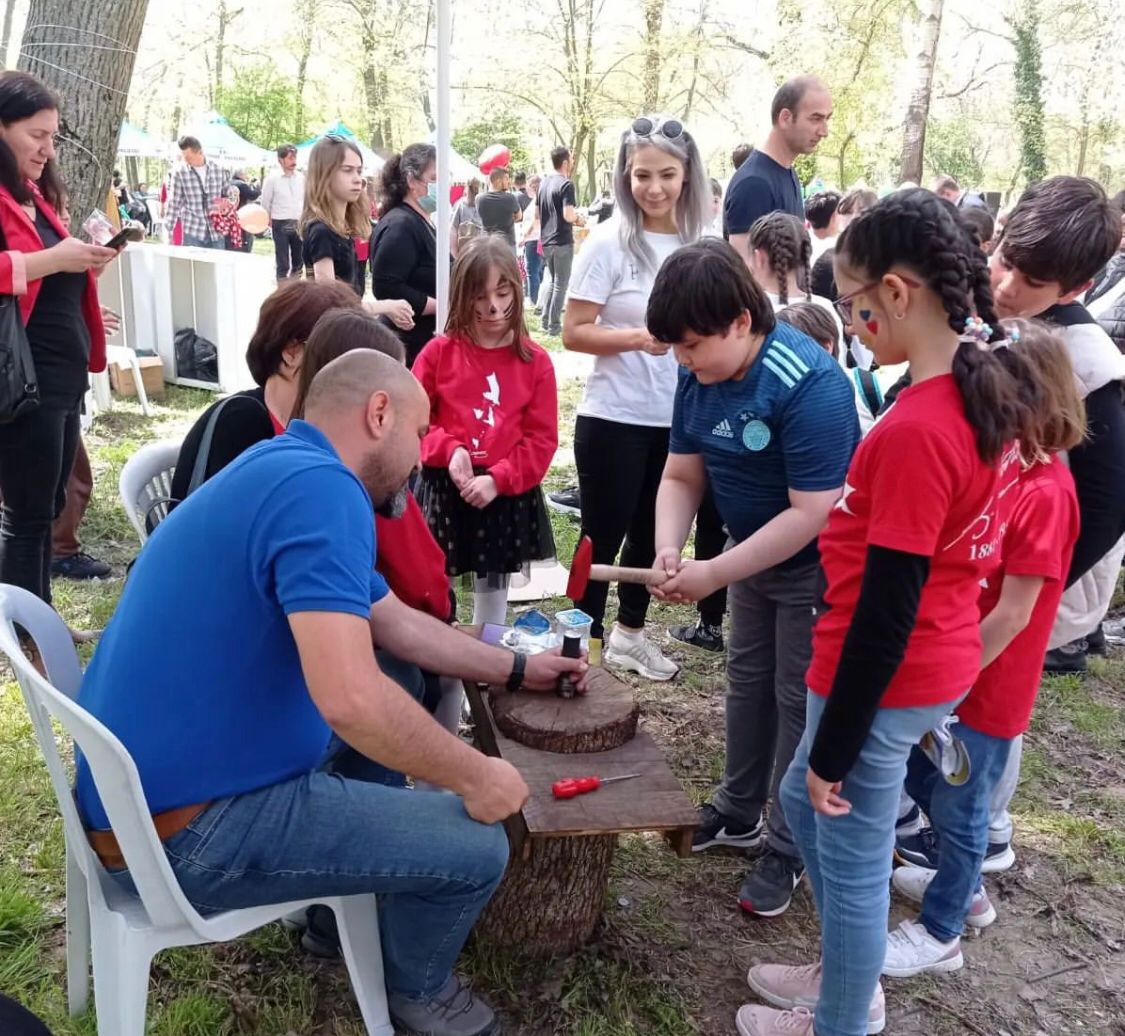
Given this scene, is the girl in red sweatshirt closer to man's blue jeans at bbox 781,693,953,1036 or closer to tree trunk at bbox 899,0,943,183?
man's blue jeans at bbox 781,693,953,1036

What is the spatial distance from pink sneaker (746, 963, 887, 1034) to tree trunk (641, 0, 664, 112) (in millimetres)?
23784

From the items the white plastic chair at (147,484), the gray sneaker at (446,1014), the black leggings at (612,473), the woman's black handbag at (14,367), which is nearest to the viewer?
the gray sneaker at (446,1014)

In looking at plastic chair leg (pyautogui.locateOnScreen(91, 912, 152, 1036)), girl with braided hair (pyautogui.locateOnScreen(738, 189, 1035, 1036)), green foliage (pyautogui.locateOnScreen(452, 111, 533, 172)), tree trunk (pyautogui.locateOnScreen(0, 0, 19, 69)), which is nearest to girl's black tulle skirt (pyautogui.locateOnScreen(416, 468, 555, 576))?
girl with braided hair (pyautogui.locateOnScreen(738, 189, 1035, 1036))

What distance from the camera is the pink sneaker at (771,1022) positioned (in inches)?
80.4

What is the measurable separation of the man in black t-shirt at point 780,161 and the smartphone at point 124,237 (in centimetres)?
224

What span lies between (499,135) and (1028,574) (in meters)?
31.9

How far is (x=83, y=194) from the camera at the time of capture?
4.34m

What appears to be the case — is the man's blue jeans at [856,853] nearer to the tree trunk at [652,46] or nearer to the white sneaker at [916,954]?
→ the white sneaker at [916,954]

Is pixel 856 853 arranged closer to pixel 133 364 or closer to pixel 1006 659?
pixel 1006 659

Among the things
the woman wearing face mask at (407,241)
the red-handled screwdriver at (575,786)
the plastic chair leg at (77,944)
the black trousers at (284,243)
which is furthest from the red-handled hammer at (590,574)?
the black trousers at (284,243)

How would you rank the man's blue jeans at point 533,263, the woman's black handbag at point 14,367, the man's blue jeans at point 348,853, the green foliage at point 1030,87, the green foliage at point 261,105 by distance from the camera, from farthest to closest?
1. the green foliage at point 261,105
2. the green foliage at point 1030,87
3. the man's blue jeans at point 533,263
4. the woman's black handbag at point 14,367
5. the man's blue jeans at point 348,853

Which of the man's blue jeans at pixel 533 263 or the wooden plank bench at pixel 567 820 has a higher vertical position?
the man's blue jeans at pixel 533 263

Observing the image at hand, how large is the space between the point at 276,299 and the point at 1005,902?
2.43m

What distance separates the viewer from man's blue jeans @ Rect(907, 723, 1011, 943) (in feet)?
7.27
